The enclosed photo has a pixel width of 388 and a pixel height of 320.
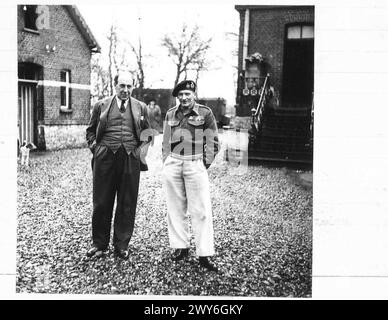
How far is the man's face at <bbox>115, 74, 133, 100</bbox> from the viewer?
2857mm

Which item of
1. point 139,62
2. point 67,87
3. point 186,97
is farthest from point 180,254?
point 67,87

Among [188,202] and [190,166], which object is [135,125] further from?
[188,202]

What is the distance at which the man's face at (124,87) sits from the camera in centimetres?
286

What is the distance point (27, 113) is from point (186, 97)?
5.76 ft

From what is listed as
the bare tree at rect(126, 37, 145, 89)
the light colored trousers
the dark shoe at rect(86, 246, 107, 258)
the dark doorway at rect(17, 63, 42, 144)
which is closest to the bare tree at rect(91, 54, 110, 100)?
the bare tree at rect(126, 37, 145, 89)

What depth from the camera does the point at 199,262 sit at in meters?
2.94

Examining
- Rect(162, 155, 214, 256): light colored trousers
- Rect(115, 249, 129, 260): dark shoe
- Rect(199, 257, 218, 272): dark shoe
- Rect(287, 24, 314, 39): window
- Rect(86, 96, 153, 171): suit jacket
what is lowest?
Rect(199, 257, 218, 272): dark shoe

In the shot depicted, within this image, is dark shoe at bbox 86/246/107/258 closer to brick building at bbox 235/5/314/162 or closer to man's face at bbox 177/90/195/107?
man's face at bbox 177/90/195/107

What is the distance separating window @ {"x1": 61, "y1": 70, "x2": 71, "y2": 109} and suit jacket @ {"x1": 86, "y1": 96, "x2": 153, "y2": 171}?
50.5 inches

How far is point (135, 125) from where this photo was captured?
2926mm

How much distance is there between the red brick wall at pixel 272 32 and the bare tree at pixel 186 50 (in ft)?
1.55
